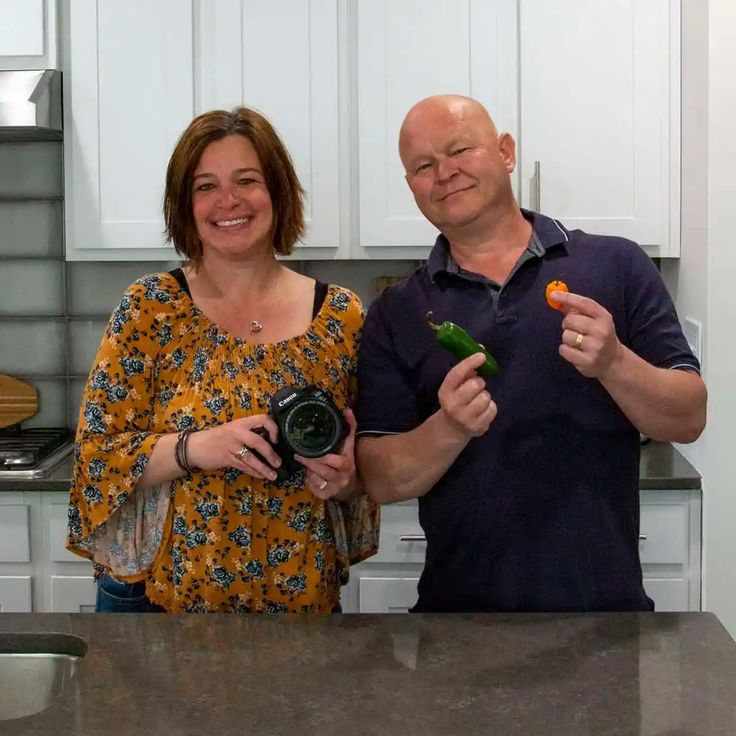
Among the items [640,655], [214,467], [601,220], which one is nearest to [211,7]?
[601,220]

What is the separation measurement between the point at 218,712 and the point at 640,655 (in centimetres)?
47

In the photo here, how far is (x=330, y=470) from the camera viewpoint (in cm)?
150

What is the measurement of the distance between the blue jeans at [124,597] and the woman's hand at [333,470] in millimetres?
333

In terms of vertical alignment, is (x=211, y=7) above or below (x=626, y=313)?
above

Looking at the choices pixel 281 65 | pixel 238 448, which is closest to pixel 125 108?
pixel 281 65

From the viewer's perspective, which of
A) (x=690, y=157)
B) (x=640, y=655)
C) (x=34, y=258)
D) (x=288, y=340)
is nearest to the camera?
(x=640, y=655)

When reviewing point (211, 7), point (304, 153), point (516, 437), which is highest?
point (211, 7)

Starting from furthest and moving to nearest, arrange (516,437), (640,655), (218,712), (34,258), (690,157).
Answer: (34,258)
(690,157)
(516,437)
(640,655)
(218,712)

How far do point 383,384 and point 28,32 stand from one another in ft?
4.97

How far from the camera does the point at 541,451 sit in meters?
1.47

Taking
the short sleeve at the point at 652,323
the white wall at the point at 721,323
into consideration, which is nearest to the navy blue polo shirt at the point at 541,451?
the short sleeve at the point at 652,323

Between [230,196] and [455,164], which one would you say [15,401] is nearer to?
[230,196]

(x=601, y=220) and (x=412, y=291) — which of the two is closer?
(x=412, y=291)

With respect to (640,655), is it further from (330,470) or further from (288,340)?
(288,340)
